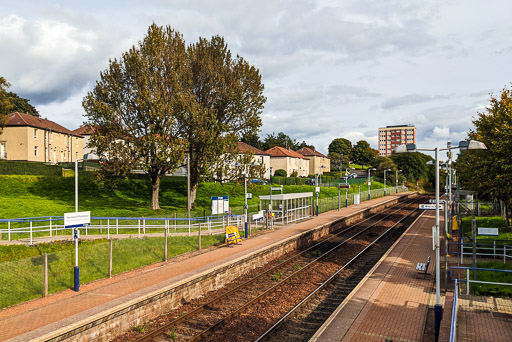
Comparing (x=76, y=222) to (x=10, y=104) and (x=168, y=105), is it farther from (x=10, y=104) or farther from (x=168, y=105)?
(x=10, y=104)

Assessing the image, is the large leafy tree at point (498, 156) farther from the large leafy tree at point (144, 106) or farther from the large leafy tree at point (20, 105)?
the large leafy tree at point (20, 105)

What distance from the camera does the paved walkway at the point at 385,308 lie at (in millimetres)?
10531

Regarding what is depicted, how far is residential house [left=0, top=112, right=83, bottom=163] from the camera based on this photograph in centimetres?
5456

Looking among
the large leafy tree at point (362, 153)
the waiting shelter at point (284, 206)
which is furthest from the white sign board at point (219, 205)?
the large leafy tree at point (362, 153)

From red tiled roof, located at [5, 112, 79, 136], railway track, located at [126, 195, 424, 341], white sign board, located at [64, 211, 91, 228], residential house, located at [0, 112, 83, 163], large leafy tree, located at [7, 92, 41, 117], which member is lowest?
railway track, located at [126, 195, 424, 341]

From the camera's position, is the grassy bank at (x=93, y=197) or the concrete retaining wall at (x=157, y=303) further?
the grassy bank at (x=93, y=197)

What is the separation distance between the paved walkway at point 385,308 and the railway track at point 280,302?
0.90 metres

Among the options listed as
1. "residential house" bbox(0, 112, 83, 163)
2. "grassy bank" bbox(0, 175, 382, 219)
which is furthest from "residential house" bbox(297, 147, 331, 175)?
"residential house" bbox(0, 112, 83, 163)

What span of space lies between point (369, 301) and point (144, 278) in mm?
8480

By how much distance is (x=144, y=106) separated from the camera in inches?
1328

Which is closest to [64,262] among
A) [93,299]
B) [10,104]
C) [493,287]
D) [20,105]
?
[93,299]

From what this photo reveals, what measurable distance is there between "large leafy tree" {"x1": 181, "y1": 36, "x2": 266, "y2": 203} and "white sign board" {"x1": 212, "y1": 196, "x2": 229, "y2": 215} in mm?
9326

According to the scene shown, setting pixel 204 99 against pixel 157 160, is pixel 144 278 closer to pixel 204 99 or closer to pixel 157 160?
pixel 157 160

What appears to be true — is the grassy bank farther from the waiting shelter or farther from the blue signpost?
the blue signpost
